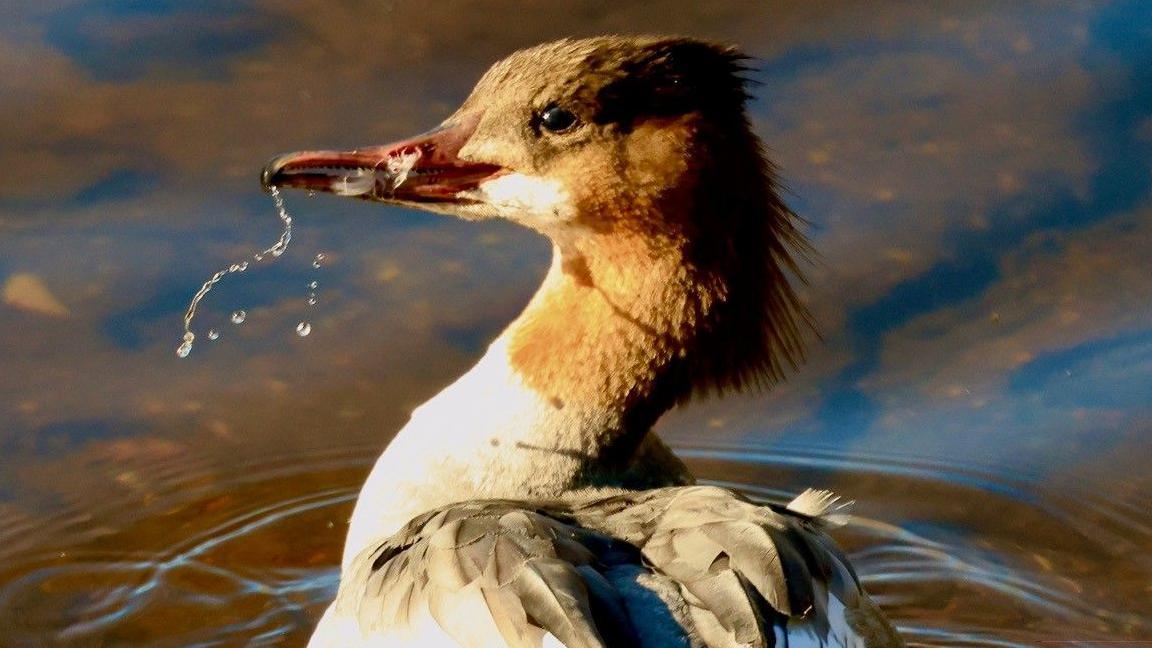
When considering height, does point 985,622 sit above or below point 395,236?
below

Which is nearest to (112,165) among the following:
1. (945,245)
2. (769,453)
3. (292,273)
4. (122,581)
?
(292,273)

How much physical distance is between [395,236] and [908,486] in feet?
7.21

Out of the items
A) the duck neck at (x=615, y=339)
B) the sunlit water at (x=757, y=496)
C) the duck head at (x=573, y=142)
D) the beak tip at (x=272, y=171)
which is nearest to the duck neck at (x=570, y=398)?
the duck neck at (x=615, y=339)

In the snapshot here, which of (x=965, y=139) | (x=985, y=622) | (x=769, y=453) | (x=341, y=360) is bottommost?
(x=985, y=622)

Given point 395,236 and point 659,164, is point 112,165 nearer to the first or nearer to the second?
point 395,236

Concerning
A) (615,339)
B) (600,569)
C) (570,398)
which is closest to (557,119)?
(615,339)

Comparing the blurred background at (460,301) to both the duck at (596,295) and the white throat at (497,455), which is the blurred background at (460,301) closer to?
the white throat at (497,455)

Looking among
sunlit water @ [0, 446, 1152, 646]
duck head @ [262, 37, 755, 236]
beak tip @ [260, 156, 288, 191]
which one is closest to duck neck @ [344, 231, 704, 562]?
duck head @ [262, 37, 755, 236]

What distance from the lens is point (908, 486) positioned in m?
6.05

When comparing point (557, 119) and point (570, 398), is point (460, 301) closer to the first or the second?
point (570, 398)

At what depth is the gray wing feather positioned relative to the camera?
3.69m

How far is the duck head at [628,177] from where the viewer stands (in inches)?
176

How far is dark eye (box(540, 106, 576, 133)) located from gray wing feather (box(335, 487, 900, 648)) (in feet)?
3.14

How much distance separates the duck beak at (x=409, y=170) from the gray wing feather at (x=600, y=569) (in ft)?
2.83
